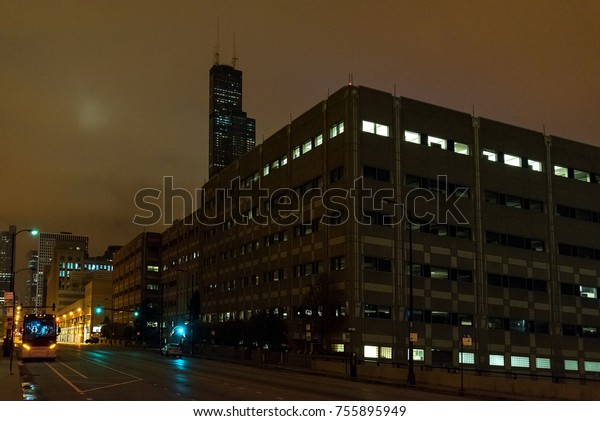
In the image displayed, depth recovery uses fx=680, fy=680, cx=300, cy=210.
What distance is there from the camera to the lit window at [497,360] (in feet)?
238

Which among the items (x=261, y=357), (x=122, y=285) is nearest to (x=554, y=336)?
(x=261, y=357)

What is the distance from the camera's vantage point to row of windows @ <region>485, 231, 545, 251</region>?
75.5 metres

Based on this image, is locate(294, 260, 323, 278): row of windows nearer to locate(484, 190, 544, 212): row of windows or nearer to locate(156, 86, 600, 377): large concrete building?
locate(156, 86, 600, 377): large concrete building

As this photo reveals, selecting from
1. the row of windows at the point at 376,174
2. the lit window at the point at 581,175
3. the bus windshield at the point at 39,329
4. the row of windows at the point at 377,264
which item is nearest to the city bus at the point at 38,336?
the bus windshield at the point at 39,329

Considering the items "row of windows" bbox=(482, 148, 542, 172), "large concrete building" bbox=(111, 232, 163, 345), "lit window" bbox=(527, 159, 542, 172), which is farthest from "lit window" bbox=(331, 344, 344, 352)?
"large concrete building" bbox=(111, 232, 163, 345)

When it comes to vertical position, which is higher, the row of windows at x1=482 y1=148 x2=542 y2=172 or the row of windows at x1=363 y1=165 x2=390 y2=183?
the row of windows at x1=482 y1=148 x2=542 y2=172

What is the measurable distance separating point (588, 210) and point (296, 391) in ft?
209

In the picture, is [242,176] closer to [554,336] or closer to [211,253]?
[211,253]

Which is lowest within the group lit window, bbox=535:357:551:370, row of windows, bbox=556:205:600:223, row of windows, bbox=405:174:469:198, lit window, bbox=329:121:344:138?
lit window, bbox=535:357:551:370

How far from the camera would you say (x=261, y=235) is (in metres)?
86.3

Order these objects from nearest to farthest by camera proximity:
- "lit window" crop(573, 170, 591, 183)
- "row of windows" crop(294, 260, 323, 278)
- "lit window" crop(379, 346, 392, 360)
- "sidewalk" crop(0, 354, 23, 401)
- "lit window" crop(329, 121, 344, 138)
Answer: "sidewalk" crop(0, 354, 23, 401), "lit window" crop(379, 346, 392, 360), "lit window" crop(329, 121, 344, 138), "row of windows" crop(294, 260, 323, 278), "lit window" crop(573, 170, 591, 183)

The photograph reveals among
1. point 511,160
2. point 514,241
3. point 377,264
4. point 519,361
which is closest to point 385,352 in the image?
point 377,264

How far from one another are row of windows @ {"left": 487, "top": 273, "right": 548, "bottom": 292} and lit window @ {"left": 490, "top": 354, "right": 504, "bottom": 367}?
764 cm

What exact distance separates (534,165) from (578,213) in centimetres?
865
